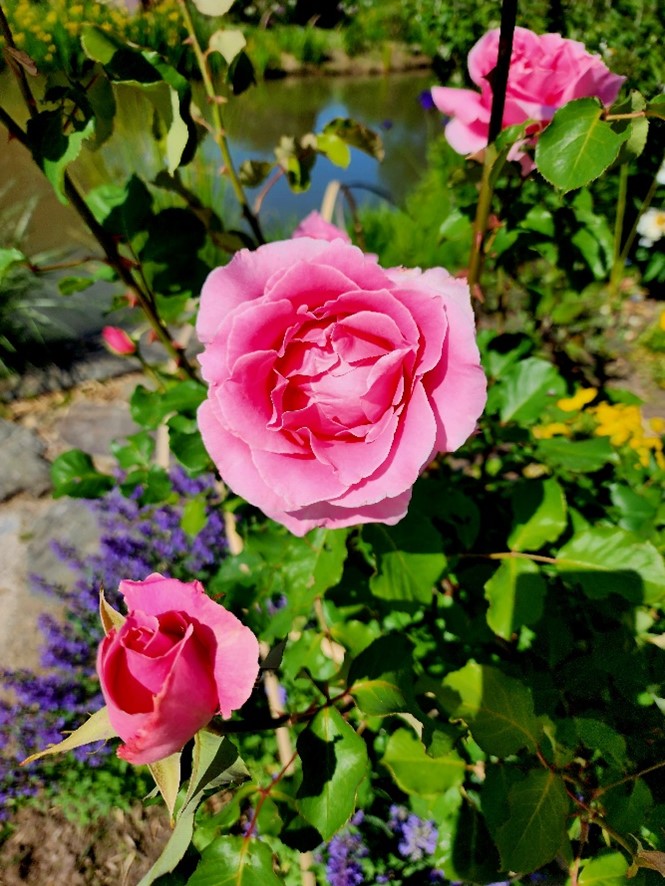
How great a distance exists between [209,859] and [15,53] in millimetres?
739

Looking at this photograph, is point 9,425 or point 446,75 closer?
point 9,425

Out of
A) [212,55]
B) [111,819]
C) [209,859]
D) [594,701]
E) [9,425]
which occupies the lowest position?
[111,819]

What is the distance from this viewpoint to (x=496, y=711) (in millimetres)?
514

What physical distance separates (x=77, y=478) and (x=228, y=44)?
67cm

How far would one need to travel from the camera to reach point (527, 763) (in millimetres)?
650

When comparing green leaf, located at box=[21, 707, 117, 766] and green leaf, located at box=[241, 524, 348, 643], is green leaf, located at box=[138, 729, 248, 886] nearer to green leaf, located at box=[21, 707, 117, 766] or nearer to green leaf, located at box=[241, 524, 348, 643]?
green leaf, located at box=[21, 707, 117, 766]

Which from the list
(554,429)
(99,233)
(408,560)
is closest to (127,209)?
(99,233)

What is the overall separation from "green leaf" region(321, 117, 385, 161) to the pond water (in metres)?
0.15

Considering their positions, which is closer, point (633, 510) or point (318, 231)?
point (318, 231)

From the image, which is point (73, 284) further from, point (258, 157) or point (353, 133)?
point (258, 157)

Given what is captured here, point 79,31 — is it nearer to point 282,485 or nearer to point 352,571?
point 282,485

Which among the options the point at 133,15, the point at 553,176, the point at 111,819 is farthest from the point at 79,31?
the point at 111,819

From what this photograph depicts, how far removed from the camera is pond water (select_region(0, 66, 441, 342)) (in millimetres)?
1885

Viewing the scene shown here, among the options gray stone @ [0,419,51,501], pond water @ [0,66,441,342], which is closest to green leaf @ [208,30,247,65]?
pond water @ [0,66,441,342]
